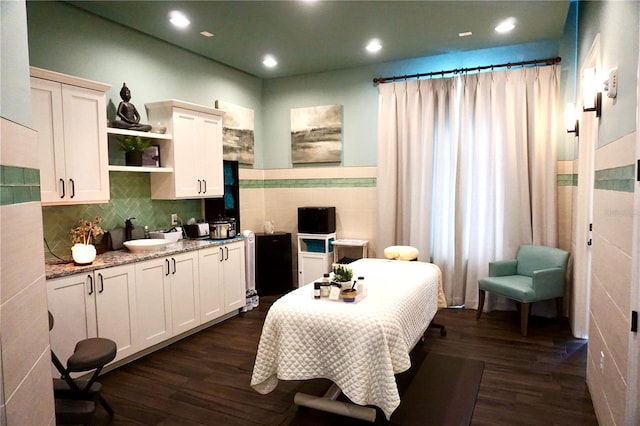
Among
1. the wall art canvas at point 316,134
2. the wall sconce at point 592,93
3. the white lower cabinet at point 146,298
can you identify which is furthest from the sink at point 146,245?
the wall sconce at point 592,93

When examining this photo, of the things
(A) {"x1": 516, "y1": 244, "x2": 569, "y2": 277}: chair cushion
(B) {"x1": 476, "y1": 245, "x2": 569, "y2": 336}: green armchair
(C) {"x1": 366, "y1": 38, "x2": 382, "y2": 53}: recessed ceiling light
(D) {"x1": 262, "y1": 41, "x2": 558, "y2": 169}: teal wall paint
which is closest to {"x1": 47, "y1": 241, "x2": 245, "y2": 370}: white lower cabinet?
(D) {"x1": 262, "y1": 41, "x2": 558, "y2": 169}: teal wall paint

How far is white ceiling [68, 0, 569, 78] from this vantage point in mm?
3496

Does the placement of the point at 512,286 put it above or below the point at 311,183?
below

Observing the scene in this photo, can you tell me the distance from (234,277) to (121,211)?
137cm

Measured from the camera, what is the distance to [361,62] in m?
5.17

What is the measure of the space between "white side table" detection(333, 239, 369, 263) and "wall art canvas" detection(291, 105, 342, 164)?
3.63 feet

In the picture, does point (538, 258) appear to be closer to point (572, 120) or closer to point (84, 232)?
point (572, 120)

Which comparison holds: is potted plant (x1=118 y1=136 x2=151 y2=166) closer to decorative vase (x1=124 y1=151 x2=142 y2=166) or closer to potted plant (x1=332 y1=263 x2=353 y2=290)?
decorative vase (x1=124 y1=151 x2=142 y2=166)

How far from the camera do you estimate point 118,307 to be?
3283 millimetres

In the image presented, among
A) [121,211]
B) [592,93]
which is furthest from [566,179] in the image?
[121,211]

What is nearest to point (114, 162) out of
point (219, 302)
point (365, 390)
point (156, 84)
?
point (156, 84)

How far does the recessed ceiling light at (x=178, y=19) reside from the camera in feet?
11.9

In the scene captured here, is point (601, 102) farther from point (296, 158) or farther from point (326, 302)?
point (296, 158)

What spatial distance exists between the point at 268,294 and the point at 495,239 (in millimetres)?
2947
